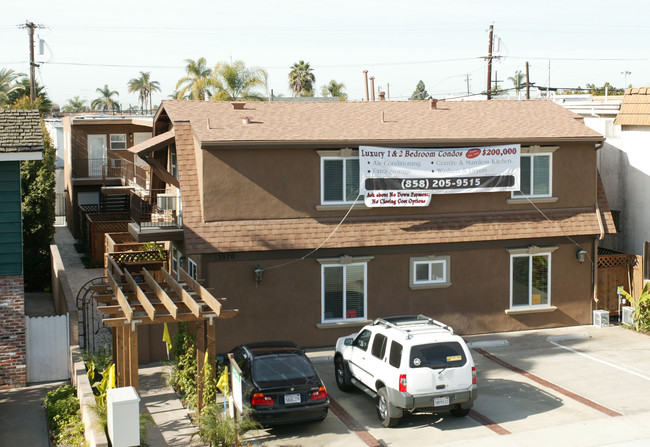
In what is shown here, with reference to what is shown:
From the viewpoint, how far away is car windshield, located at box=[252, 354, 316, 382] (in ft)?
45.9

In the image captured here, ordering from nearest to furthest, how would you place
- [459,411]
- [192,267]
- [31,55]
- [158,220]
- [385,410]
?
1. [385,410]
2. [459,411]
3. [192,267]
4. [158,220]
5. [31,55]

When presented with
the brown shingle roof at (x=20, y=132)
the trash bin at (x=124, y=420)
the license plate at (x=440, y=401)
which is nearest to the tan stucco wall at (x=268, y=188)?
the brown shingle roof at (x=20, y=132)

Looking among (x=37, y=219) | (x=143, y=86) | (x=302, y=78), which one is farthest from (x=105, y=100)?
(x=37, y=219)

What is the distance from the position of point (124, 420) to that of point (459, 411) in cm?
652

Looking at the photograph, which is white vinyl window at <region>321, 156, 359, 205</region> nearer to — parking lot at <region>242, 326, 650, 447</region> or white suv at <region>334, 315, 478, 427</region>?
parking lot at <region>242, 326, 650, 447</region>

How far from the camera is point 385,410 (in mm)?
14477

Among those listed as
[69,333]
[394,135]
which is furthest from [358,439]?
[394,135]

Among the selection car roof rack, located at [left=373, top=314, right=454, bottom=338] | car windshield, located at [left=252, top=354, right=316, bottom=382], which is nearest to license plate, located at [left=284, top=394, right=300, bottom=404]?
car windshield, located at [left=252, top=354, right=316, bottom=382]

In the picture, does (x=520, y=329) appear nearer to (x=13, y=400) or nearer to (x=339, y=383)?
(x=339, y=383)

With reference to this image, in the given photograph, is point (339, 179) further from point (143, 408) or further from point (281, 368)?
point (143, 408)

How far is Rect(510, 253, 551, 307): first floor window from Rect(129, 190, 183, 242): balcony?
9.19 meters

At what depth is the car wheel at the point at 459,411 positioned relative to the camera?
14730 millimetres

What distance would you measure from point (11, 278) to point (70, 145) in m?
22.3

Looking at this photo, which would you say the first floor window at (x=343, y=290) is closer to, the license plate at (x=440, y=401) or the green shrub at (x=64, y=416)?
the license plate at (x=440, y=401)
